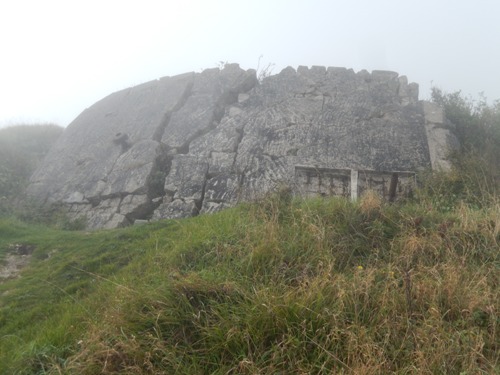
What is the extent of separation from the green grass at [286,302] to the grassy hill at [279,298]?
12mm

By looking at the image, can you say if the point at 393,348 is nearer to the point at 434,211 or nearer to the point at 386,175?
the point at 434,211

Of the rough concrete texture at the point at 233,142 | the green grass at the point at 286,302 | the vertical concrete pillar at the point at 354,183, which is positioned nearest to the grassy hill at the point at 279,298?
the green grass at the point at 286,302

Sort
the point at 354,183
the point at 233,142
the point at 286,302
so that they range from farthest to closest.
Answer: the point at 233,142 → the point at 354,183 → the point at 286,302

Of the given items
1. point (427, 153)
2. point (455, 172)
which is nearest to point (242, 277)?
point (455, 172)

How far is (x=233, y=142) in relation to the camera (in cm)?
885

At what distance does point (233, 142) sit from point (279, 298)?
5789 millimetres

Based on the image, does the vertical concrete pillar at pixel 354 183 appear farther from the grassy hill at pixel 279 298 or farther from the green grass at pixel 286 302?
the green grass at pixel 286 302

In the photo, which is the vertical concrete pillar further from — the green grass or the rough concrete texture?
the green grass

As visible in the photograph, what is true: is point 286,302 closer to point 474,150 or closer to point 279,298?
point 279,298

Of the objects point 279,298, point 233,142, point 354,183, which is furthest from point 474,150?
point 279,298

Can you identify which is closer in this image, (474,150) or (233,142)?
(474,150)

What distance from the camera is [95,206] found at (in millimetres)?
8969

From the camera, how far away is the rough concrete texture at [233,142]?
795cm

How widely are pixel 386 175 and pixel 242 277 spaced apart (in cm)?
448
